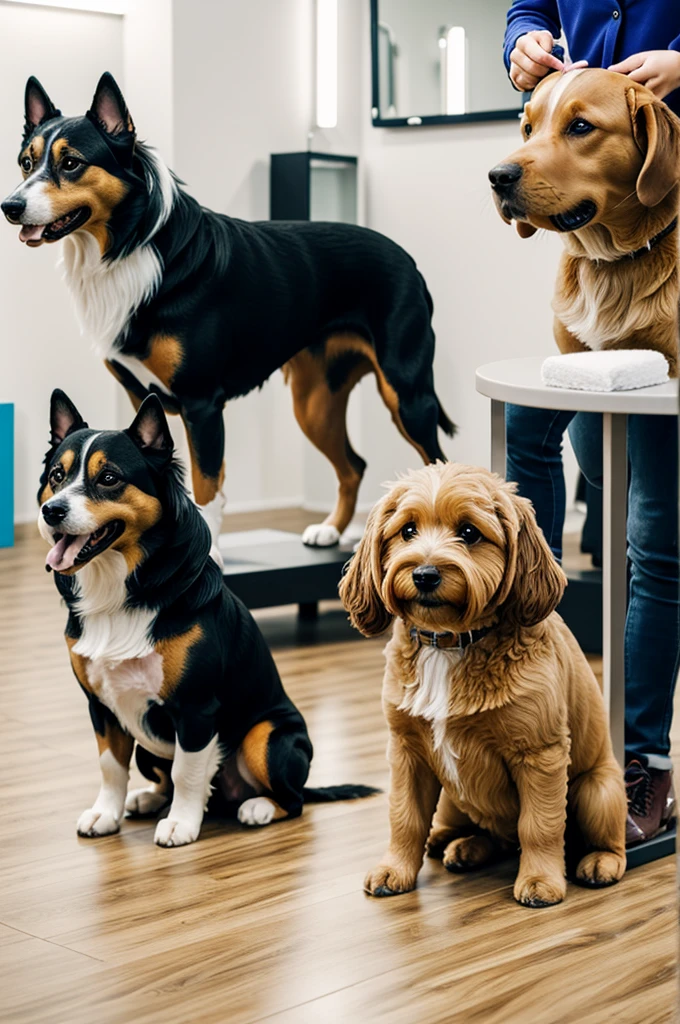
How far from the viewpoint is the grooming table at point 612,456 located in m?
1.86

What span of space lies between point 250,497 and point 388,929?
436cm

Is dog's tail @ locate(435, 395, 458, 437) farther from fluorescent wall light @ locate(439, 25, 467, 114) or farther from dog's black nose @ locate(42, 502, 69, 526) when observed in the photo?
fluorescent wall light @ locate(439, 25, 467, 114)

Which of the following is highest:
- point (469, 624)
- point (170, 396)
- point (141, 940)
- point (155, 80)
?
point (155, 80)

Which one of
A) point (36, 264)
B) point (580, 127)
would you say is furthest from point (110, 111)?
point (36, 264)

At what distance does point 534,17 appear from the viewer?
2.35m

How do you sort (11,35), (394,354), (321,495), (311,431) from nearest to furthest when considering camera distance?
(394,354)
(311,431)
(11,35)
(321,495)

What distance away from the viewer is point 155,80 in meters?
5.67

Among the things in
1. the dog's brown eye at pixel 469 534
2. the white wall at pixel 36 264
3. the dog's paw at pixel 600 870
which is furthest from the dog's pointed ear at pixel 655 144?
the white wall at pixel 36 264

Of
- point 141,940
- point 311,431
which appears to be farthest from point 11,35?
point 141,940

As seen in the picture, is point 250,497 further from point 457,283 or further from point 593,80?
point 593,80

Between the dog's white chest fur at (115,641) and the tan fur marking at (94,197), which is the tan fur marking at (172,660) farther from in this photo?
the tan fur marking at (94,197)

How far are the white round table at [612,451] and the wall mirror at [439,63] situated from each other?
361 centimetres

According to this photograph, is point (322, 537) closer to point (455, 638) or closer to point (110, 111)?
point (110, 111)

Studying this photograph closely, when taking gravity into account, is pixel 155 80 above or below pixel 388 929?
above
